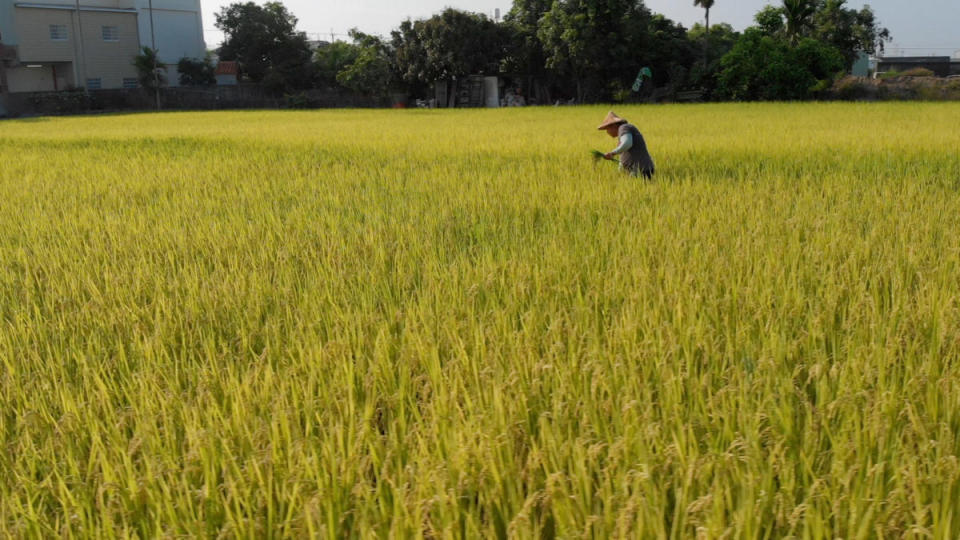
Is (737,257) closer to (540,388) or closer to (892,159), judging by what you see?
(540,388)

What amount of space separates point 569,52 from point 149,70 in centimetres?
1491

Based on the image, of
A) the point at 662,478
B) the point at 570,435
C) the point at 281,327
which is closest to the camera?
the point at 662,478

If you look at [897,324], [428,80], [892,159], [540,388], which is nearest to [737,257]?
[897,324]

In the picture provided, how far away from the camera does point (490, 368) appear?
147 cm

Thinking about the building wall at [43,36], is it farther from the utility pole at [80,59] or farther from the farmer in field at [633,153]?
the farmer in field at [633,153]

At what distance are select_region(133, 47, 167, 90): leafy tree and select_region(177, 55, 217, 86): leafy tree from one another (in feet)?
4.35

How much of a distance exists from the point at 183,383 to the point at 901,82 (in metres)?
24.3

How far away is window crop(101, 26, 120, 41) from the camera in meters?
29.0

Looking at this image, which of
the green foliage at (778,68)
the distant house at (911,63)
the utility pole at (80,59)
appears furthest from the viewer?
the distant house at (911,63)

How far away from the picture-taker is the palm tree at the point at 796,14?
22047mm

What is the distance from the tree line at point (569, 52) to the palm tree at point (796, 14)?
0.03 meters

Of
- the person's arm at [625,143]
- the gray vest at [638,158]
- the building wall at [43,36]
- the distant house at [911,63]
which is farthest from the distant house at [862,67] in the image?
the person's arm at [625,143]

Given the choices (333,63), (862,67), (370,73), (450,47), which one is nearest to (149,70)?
(333,63)

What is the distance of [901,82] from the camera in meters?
21.7
